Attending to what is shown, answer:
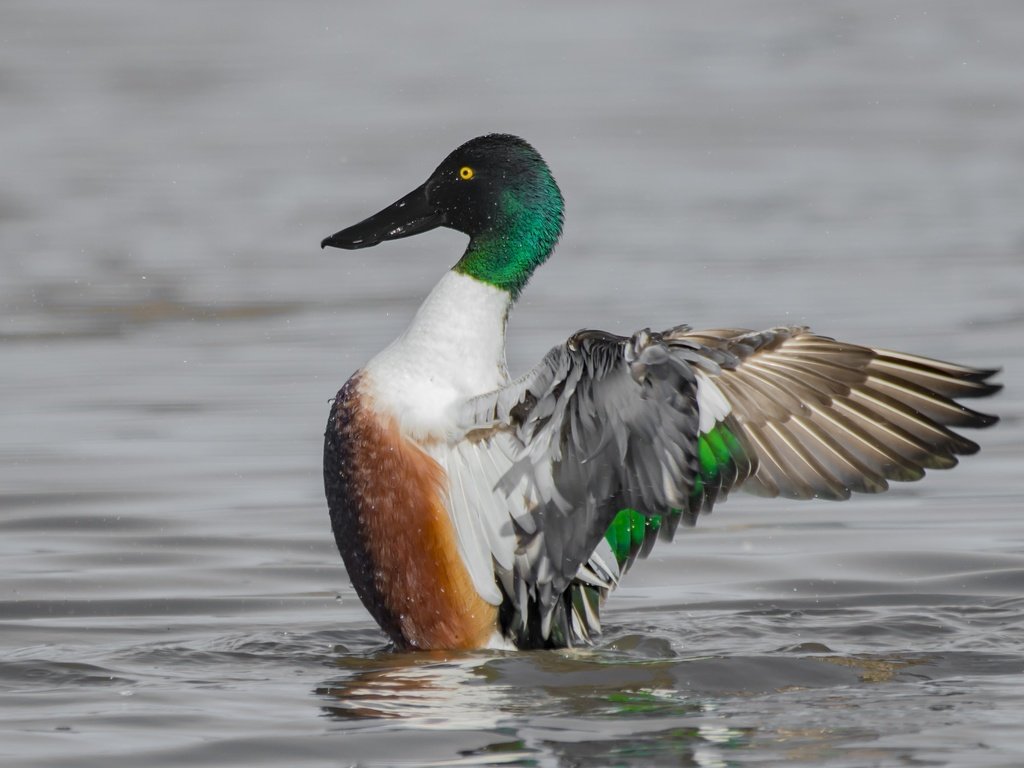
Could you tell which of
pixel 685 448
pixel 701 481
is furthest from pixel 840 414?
pixel 685 448

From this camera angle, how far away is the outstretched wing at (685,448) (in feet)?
16.7

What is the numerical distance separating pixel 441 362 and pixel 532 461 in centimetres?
41

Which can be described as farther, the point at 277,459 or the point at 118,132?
the point at 118,132

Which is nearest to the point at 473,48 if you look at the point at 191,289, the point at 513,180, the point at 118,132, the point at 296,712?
the point at 118,132

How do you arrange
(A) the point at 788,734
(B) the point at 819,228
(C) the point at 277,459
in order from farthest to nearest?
(B) the point at 819,228, (C) the point at 277,459, (A) the point at 788,734

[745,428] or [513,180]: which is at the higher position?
[513,180]

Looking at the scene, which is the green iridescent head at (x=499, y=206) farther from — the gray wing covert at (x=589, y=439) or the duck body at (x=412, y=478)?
the gray wing covert at (x=589, y=439)

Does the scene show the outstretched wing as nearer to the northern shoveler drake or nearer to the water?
the northern shoveler drake

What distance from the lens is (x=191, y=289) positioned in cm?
1144

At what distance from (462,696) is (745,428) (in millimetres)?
1106

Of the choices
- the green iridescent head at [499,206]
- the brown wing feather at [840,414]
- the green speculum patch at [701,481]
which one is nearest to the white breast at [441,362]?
the green iridescent head at [499,206]

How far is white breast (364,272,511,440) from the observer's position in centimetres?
538

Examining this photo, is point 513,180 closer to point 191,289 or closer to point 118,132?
point 191,289

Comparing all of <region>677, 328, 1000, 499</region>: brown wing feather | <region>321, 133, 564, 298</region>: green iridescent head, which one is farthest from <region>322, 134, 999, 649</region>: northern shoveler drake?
<region>321, 133, 564, 298</region>: green iridescent head
